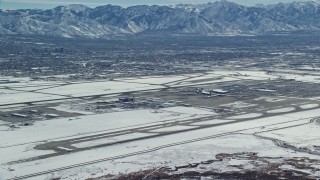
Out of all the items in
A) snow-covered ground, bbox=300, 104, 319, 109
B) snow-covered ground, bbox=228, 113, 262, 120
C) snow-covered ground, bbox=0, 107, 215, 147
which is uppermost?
snow-covered ground, bbox=0, 107, 215, 147

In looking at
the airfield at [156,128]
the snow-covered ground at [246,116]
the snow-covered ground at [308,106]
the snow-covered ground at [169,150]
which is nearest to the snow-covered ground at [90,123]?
the airfield at [156,128]

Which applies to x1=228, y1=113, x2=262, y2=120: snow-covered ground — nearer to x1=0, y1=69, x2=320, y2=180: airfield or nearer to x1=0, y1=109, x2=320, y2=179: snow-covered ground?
x1=0, y1=69, x2=320, y2=180: airfield

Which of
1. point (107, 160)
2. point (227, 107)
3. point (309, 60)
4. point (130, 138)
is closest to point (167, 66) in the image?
point (309, 60)

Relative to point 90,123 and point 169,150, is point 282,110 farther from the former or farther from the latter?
point 169,150

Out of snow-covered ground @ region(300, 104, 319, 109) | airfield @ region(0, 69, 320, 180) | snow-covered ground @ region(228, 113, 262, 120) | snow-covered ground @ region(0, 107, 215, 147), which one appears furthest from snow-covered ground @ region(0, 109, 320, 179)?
snow-covered ground @ region(300, 104, 319, 109)

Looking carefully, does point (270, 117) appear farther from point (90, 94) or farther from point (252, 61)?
point (252, 61)

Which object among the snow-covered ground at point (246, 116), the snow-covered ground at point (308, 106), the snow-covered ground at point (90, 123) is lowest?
the snow-covered ground at point (308, 106)

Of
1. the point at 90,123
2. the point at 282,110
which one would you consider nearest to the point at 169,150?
the point at 90,123

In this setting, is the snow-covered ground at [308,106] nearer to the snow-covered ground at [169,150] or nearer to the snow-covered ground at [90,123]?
the snow-covered ground at [90,123]
